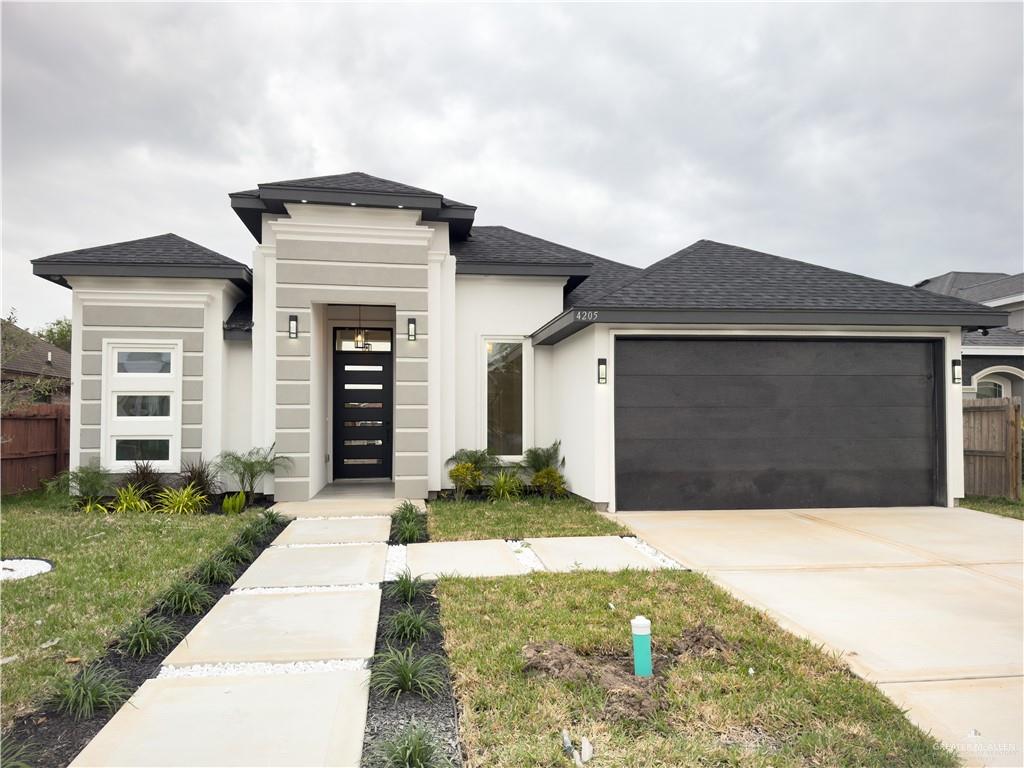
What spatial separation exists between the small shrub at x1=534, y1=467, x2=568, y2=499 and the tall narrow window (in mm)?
790

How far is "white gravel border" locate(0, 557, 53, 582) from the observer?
4742 millimetres

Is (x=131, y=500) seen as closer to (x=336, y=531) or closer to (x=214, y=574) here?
(x=336, y=531)

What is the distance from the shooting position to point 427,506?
8.16 metres

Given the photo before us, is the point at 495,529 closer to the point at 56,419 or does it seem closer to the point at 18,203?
the point at 56,419

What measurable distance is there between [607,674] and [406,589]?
182cm

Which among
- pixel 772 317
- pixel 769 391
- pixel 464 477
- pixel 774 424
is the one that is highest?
pixel 772 317

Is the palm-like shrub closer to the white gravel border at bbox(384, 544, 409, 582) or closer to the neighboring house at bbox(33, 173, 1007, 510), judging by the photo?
the neighboring house at bbox(33, 173, 1007, 510)

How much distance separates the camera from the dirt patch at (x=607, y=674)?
2580 mm

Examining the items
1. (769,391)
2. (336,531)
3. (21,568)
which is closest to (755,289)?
(769,391)

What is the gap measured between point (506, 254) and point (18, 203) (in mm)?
9157

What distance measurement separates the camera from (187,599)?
3998 millimetres

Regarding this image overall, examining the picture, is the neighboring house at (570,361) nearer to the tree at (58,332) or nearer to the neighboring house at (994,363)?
the neighboring house at (994,363)

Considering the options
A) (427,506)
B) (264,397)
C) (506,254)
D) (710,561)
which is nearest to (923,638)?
(710,561)

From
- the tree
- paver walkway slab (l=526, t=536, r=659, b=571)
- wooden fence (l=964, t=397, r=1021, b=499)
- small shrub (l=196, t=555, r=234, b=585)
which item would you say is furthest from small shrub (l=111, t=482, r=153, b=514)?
the tree
